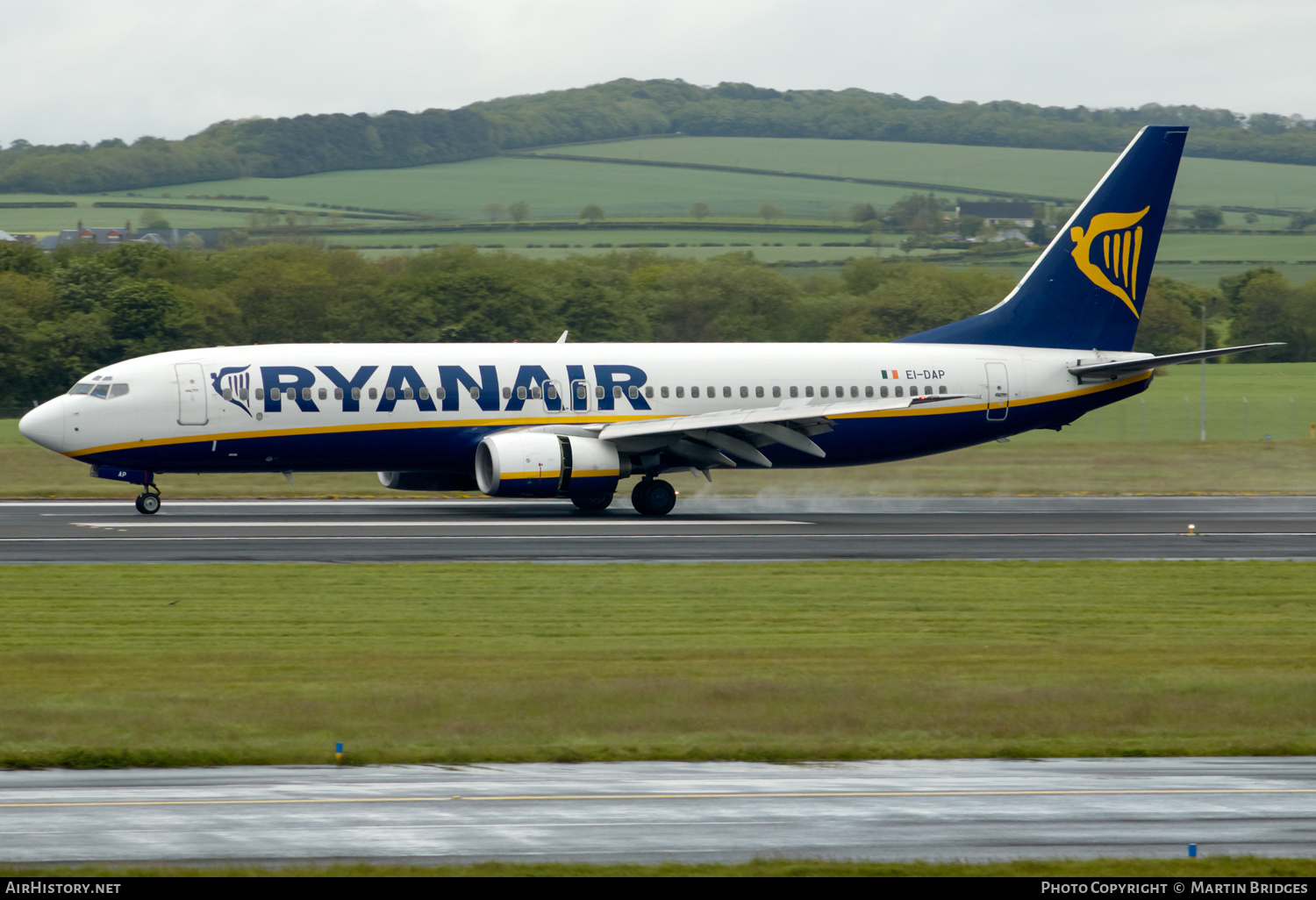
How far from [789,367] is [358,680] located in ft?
78.9

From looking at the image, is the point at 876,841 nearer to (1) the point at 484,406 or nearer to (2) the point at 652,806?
(2) the point at 652,806

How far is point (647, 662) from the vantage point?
18.0m

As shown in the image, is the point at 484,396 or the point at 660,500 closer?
the point at 484,396

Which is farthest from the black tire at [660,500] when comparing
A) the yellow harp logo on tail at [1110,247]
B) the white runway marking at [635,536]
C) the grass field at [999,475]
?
the yellow harp logo on tail at [1110,247]

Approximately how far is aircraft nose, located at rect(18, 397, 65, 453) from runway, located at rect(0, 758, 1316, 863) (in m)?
23.6

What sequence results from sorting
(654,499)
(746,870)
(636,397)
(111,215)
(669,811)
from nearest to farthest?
(746,870)
(669,811)
(654,499)
(636,397)
(111,215)

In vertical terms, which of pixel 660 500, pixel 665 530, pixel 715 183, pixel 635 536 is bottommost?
pixel 665 530

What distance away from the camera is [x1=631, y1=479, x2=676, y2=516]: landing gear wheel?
37062mm

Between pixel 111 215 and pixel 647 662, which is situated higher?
pixel 111 215

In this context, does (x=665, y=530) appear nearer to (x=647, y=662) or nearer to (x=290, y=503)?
(x=290, y=503)

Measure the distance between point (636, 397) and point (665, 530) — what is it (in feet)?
16.6

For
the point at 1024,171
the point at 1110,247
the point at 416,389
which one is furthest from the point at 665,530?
the point at 1024,171

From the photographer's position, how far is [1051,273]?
41219mm

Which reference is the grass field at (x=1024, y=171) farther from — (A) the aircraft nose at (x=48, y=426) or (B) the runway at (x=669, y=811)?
(B) the runway at (x=669, y=811)
